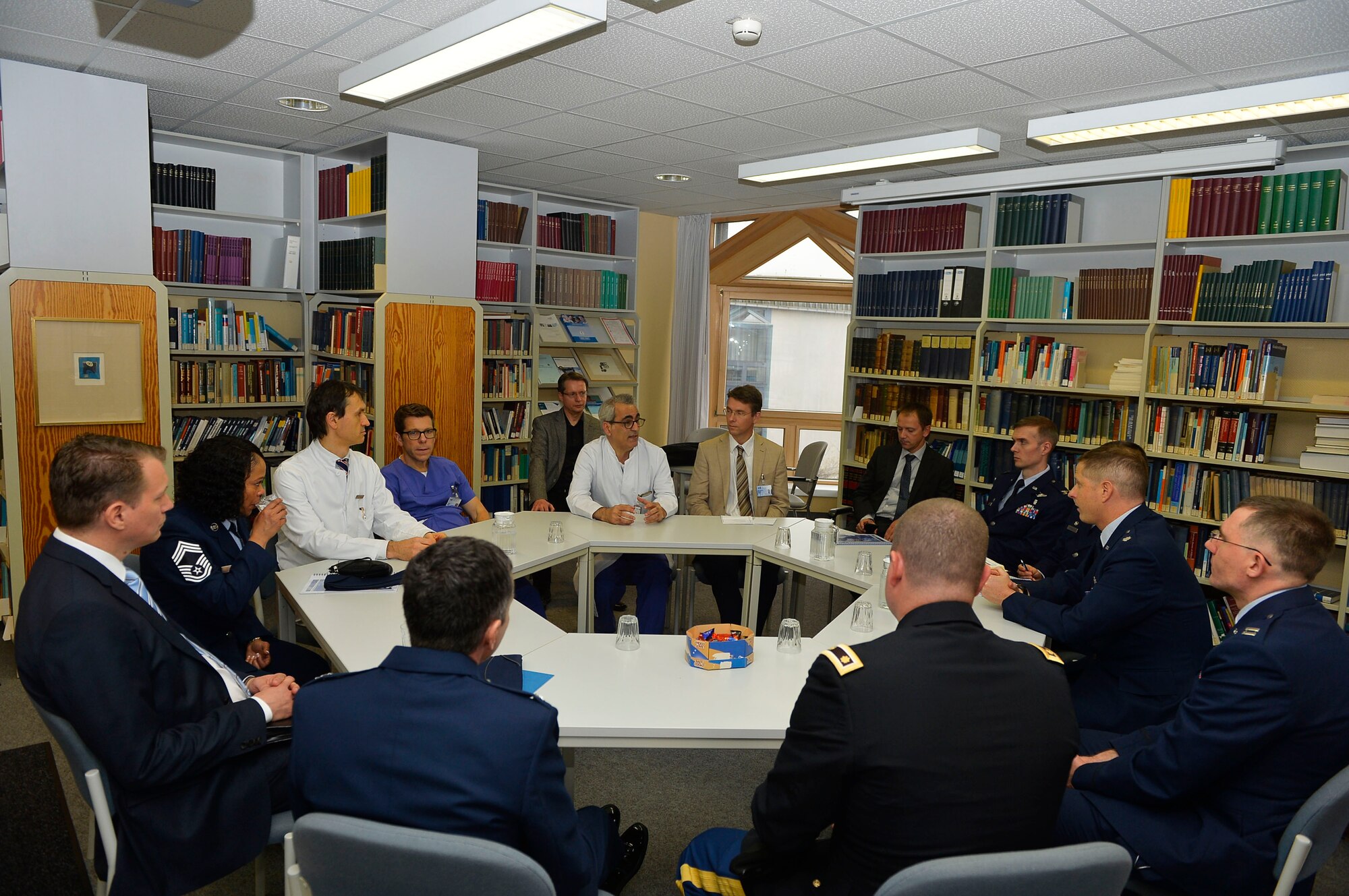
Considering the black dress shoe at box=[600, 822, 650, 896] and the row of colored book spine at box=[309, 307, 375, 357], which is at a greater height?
the row of colored book spine at box=[309, 307, 375, 357]

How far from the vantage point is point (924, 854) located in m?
1.51

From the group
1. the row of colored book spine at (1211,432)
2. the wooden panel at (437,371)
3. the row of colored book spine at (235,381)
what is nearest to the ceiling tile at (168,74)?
the wooden panel at (437,371)

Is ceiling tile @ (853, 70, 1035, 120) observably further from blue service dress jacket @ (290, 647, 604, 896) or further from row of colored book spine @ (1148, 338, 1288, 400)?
blue service dress jacket @ (290, 647, 604, 896)

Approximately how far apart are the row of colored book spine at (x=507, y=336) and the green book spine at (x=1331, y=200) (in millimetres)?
5038

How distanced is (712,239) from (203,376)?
4.96m

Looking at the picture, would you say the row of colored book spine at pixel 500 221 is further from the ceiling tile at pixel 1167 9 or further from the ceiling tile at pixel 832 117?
the ceiling tile at pixel 1167 9

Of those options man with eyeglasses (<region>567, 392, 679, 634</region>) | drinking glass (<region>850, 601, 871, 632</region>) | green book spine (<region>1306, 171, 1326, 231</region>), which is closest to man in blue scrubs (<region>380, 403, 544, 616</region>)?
man with eyeglasses (<region>567, 392, 679, 634</region>)

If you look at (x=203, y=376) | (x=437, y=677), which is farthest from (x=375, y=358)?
(x=437, y=677)

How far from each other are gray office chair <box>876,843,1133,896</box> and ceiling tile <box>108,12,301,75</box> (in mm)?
4035

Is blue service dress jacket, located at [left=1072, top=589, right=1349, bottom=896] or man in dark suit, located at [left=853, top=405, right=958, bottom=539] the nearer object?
blue service dress jacket, located at [left=1072, top=589, right=1349, bottom=896]

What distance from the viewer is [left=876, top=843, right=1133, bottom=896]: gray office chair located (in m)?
1.32

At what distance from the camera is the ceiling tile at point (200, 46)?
11.9 ft

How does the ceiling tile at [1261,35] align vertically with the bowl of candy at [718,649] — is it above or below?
above

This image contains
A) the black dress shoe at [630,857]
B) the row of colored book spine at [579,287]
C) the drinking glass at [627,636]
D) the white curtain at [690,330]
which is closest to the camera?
the black dress shoe at [630,857]
